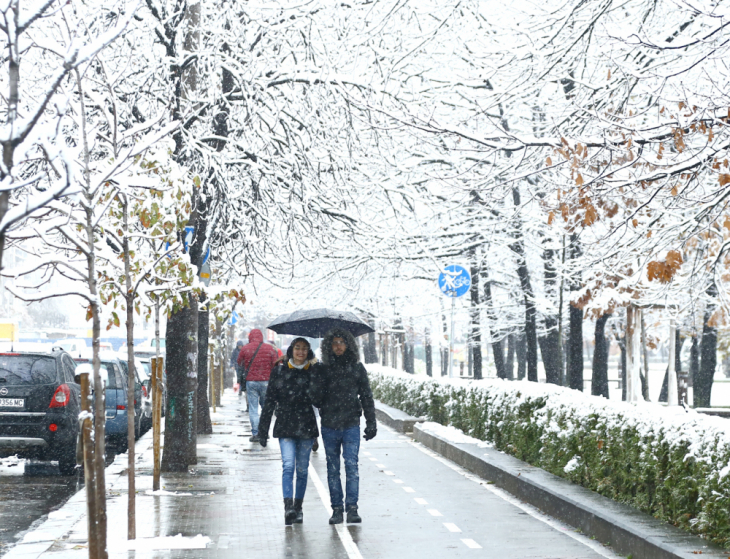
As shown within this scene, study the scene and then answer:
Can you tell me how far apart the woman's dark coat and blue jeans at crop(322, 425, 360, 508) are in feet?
0.56

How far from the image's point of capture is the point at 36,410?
13.7m

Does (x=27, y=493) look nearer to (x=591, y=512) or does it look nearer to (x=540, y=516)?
(x=540, y=516)

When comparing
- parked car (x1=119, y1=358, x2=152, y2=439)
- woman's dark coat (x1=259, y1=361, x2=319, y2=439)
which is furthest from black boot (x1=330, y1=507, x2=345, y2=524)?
parked car (x1=119, y1=358, x2=152, y2=439)

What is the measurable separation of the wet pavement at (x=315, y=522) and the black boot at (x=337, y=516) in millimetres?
90

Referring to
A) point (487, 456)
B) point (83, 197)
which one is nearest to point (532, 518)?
point (487, 456)

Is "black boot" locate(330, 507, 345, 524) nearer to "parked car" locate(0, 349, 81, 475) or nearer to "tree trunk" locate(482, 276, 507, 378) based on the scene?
"parked car" locate(0, 349, 81, 475)

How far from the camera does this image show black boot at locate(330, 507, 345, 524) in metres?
9.47

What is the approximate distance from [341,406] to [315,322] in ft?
10.6

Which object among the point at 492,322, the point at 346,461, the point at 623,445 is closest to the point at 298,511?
the point at 346,461

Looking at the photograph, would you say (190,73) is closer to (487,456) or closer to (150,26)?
(150,26)

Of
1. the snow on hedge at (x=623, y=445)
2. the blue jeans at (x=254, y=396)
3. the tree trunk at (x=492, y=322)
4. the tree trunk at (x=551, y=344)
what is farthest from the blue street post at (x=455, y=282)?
the tree trunk at (x=492, y=322)

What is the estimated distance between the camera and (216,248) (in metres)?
16.2

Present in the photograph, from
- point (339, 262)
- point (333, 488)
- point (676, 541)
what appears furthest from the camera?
point (339, 262)

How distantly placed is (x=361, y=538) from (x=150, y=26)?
703cm
